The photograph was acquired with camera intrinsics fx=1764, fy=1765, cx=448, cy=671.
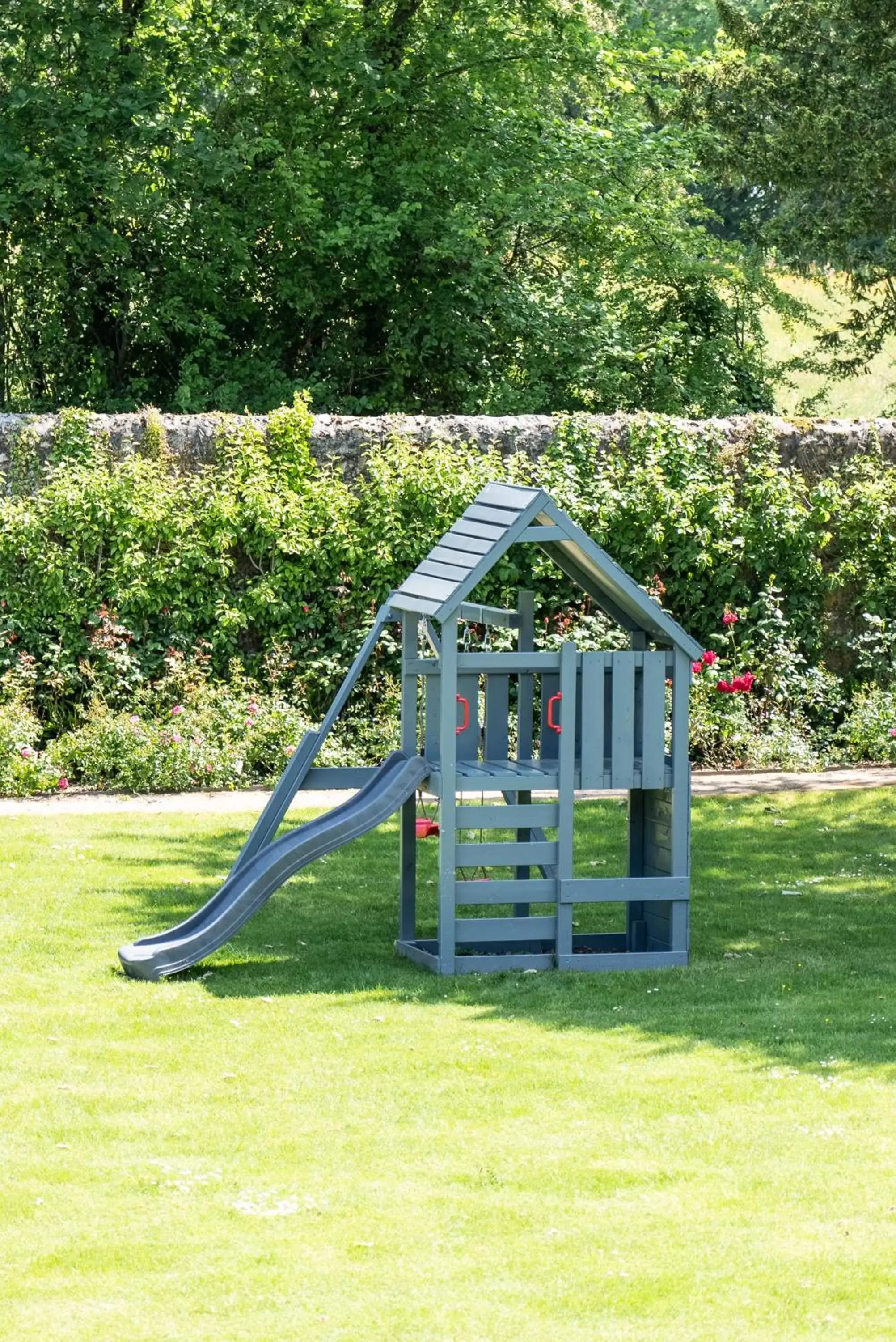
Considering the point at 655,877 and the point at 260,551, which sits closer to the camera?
the point at 655,877

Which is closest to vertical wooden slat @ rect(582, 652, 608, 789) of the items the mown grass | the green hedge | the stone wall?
the green hedge

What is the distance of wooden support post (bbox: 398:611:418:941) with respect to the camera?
26.9ft

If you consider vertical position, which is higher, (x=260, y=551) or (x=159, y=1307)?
(x=260, y=551)

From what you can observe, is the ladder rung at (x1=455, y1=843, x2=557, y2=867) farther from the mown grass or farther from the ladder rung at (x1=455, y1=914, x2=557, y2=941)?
the mown grass

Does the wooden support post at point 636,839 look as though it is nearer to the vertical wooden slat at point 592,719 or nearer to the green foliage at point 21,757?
the vertical wooden slat at point 592,719

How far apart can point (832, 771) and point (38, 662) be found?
5871 mm

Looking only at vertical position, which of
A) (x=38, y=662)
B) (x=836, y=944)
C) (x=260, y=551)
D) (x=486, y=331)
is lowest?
(x=836, y=944)

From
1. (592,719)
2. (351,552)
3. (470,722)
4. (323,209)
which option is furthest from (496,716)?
(323,209)

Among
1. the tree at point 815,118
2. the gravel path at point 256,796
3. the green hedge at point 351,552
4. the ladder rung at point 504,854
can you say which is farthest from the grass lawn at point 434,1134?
the tree at point 815,118

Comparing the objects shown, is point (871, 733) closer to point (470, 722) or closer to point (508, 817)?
point (470, 722)

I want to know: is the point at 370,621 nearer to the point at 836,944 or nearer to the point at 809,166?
the point at 809,166

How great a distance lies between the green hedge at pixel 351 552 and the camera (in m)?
12.9

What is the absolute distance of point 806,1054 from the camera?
6414 millimetres

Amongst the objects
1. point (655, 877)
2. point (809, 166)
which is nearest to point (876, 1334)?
point (655, 877)
